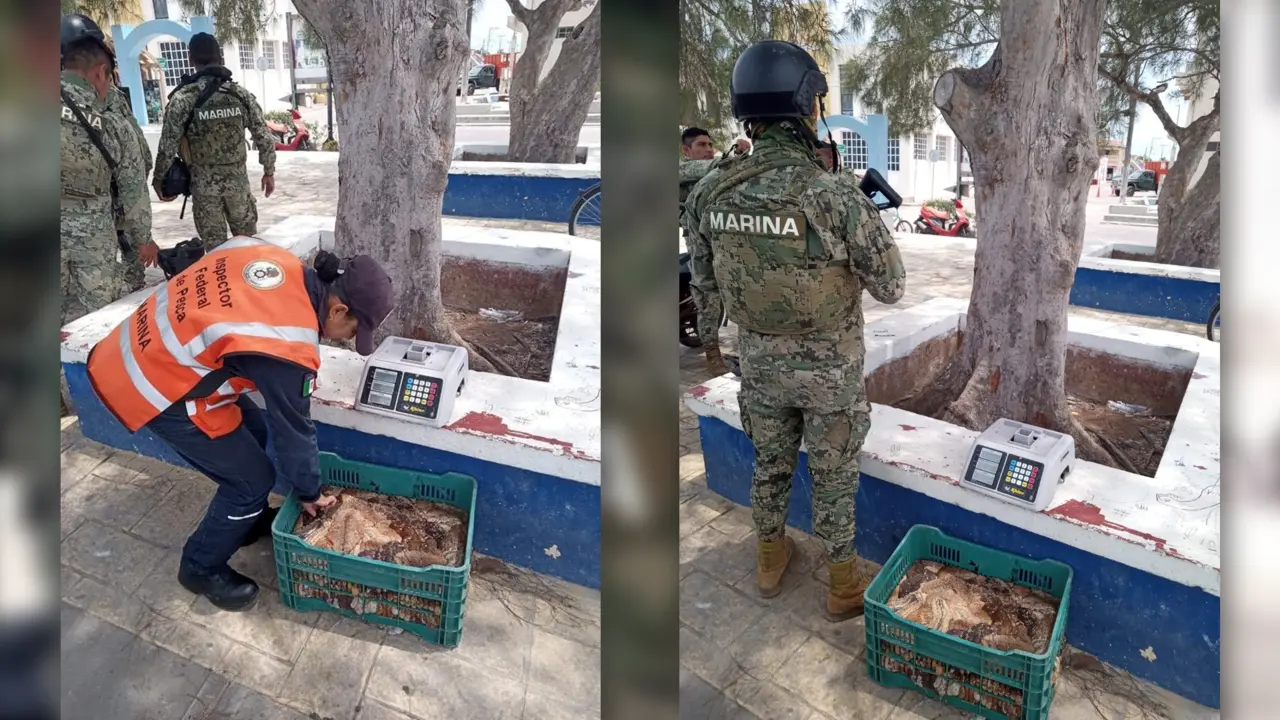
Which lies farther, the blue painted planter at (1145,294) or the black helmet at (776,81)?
the blue painted planter at (1145,294)

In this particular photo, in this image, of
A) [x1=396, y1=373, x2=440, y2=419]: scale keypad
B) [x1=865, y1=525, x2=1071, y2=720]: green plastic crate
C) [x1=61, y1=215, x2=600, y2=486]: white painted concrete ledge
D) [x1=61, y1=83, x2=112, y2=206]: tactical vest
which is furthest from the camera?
[x1=61, y1=83, x2=112, y2=206]: tactical vest

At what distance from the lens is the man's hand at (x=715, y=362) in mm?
4988

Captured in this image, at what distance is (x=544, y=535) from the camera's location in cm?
330

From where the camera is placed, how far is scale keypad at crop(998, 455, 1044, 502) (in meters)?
2.86

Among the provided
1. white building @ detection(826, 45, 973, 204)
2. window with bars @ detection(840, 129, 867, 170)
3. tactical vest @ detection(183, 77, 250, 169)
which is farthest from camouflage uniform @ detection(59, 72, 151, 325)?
window with bars @ detection(840, 129, 867, 170)

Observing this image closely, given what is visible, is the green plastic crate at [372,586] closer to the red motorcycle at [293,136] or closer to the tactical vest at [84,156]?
the tactical vest at [84,156]

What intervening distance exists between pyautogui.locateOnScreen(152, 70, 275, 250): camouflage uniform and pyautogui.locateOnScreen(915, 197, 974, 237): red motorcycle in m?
16.4

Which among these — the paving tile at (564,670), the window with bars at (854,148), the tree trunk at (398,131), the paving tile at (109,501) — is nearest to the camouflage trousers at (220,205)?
the tree trunk at (398,131)

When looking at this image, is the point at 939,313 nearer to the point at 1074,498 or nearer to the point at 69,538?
the point at 1074,498

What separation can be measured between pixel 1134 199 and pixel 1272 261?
32.0 metres

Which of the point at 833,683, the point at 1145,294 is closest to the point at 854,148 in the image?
the point at 1145,294

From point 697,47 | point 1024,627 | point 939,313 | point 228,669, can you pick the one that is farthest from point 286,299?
point 697,47

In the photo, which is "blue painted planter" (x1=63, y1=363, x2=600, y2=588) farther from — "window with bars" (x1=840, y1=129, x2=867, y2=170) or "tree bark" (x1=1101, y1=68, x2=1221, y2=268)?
"window with bars" (x1=840, y1=129, x2=867, y2=170)

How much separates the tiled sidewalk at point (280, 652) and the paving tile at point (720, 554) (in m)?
0.47
